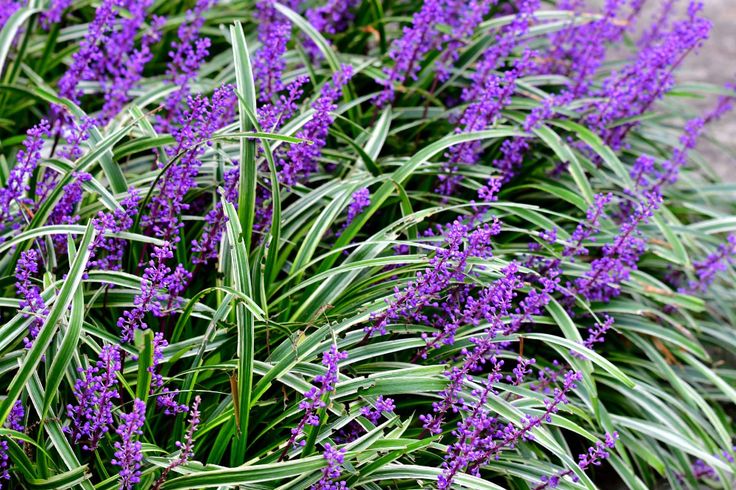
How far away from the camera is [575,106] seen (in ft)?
13.8

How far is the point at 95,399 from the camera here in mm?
2543

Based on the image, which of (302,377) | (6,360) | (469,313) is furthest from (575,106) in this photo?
(6,360)

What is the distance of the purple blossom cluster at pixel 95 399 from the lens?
246 cm

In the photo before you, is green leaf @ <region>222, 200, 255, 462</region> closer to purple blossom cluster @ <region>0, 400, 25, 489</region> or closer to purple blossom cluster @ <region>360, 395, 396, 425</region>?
purple blossom cluster @ <region>360, 395, 396, 425</region>

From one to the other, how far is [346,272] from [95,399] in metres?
1.13

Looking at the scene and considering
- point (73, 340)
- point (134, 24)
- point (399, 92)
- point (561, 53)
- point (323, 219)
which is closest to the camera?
point (73, 340)

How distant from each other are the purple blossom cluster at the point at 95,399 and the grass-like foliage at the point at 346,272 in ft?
0.04

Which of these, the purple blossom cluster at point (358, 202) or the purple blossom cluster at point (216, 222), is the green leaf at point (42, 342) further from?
the purple blossom cluster at point (358, 202)

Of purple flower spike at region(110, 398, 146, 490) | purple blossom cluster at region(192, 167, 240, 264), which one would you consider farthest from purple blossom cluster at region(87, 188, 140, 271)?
purple flower spike at region(110, 398, 146, 490)

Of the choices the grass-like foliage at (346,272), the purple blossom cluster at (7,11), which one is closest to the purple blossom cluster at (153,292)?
the grass-like foliage at (346,272)

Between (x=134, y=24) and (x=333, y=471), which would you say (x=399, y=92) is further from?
(x=333, y=471)

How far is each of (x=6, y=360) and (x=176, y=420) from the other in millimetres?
605

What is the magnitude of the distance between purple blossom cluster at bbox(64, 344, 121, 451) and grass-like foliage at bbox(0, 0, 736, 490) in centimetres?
1

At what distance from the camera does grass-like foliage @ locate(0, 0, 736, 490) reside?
8.70 ft
